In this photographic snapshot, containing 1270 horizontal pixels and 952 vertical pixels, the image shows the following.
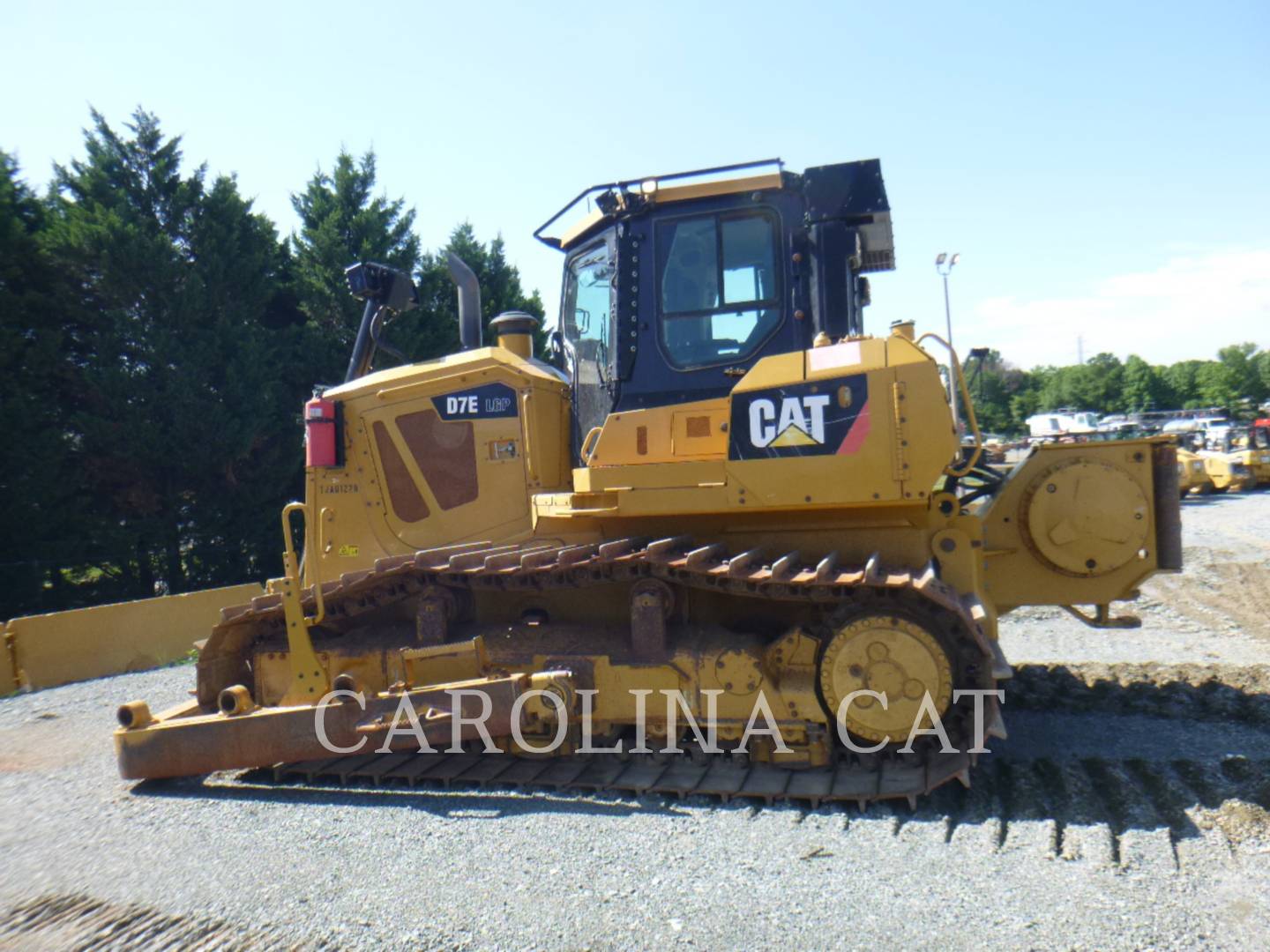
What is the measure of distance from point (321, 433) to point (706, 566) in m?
2.72

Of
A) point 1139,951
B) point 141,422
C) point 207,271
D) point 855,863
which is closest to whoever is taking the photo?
point 1139,951

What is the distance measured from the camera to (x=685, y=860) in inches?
143

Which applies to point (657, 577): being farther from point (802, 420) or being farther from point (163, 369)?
point (163, 369)

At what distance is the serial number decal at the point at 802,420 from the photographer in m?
4.24

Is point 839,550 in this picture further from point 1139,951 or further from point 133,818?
point 133,818

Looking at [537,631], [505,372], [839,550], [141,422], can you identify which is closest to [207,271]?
[141,422]

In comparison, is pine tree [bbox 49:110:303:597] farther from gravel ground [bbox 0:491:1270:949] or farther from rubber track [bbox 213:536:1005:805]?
rubber track [bbox 213:536:1005:805]

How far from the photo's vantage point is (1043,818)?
3.87 meters

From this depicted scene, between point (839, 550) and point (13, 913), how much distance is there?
390 cm

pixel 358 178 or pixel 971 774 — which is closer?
pixel 971 774

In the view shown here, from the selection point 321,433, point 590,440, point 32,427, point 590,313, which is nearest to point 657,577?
point 590,440

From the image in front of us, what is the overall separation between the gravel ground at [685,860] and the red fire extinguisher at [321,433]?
1923 millimetres

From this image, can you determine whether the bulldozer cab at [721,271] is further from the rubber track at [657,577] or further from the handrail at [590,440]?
the rubber track at [657,577]

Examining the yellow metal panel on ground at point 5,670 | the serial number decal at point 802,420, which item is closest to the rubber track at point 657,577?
the serial number decal at point 802,420
